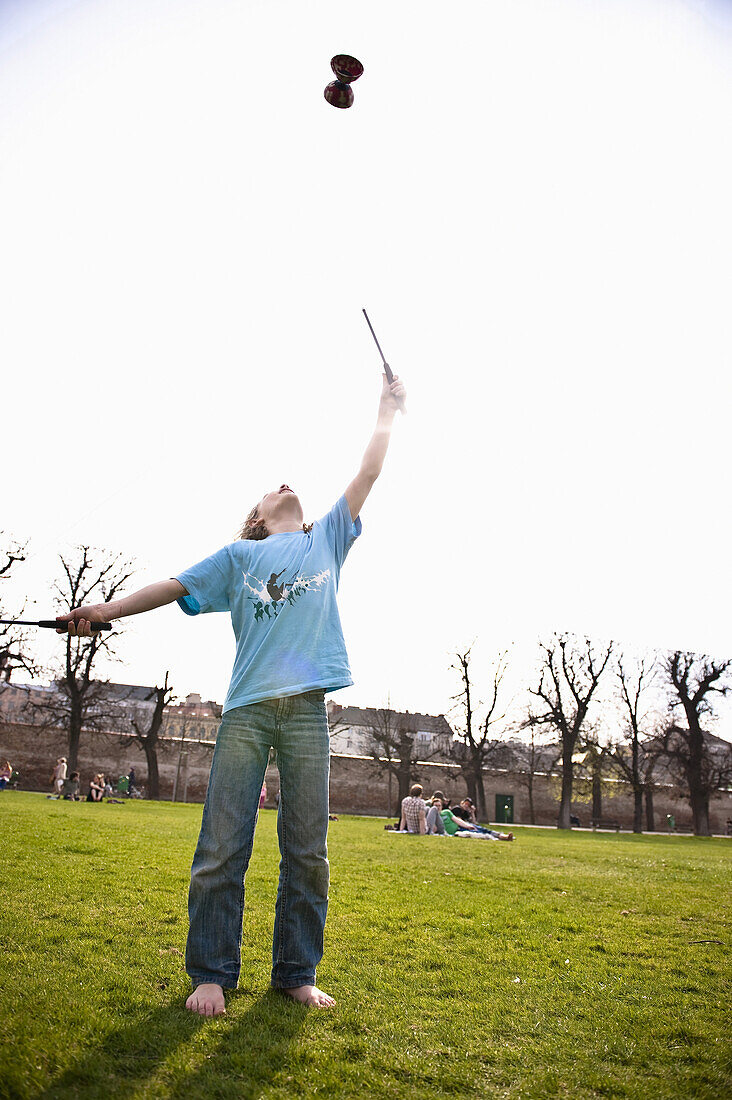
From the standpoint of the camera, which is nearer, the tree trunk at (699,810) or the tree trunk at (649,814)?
the tree trunk at (699,810)

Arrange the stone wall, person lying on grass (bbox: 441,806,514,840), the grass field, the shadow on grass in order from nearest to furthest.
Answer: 1. the shadow on grass
2. the grass field
3. person lying on grass (bbox: 441,806,514,840)
4. the stone wall

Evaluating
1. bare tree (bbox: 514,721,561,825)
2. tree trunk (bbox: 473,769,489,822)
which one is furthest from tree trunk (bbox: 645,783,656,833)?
tree trunk (bbox: 473,769,489,822)

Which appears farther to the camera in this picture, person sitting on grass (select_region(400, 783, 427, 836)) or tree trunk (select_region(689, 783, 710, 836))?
tree trunk (select_region(689, 783, 710, 836))

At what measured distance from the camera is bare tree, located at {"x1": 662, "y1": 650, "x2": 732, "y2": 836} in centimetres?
4044

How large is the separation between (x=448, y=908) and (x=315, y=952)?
8.93 feet

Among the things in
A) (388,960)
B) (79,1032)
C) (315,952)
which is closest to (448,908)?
(388,960)

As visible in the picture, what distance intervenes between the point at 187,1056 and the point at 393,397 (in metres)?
3.24

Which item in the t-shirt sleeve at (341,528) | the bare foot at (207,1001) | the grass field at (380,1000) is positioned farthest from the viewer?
the t-shirt sleeve at (341,528)

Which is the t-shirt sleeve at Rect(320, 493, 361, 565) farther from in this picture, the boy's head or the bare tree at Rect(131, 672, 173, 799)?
the bare tree at Rect(131, 672, 173, 799)

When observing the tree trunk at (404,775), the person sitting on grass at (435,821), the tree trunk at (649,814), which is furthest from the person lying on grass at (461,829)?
the tree trunk at (649,814)

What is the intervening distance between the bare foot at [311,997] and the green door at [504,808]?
54842 mm

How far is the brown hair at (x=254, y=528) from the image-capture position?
14.0 feet

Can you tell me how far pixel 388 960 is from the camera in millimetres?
3811

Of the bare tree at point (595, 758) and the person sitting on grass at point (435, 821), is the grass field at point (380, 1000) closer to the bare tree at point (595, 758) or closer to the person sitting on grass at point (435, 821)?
the person sitting on grass at point (435, 821)
